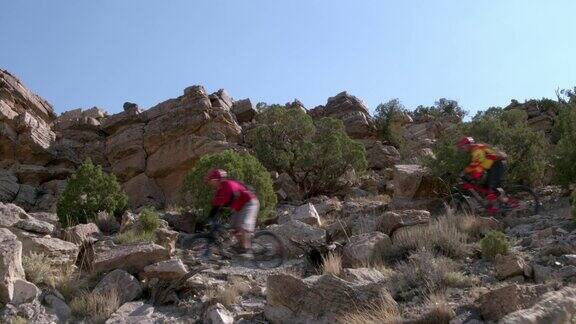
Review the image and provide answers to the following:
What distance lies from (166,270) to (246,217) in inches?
67.8

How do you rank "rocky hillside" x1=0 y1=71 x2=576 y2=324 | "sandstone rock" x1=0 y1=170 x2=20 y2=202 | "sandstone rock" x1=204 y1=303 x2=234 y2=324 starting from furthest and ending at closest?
"sandstone rock" x1=0 y1=170 x2=20 y2=202, "sandstone rock" x1=204 y1=303 x2=234 y2=324, "rocky hillside" x1=0 y1=71 x2=576 y2=324

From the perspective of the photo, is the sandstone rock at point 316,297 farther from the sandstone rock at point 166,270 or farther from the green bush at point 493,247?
the green bush at point 493,247

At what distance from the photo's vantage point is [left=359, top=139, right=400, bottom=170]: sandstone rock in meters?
30.4

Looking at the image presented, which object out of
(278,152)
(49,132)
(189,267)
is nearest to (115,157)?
(49,132)

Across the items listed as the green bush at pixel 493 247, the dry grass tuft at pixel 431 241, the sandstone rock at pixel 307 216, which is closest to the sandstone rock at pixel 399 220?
the dry grass tuft at pixel 431 241

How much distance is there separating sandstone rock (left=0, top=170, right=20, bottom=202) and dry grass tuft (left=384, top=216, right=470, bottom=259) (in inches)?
775

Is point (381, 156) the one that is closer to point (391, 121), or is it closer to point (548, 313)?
point (391, 121)

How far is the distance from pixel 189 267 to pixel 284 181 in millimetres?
13023

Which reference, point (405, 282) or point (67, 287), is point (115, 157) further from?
point (405, 282)

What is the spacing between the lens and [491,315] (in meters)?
7.44

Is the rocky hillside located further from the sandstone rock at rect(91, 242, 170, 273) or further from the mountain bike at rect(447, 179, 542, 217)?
the mountain bike at rect(447, 179, 542, 217)

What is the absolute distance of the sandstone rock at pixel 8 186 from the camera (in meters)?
26.5

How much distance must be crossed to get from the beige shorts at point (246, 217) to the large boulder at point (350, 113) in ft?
76.5

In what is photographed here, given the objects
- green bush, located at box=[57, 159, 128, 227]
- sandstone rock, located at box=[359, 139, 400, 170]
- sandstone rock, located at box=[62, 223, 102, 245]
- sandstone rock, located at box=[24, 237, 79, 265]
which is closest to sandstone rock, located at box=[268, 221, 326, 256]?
sandstone rock, located at box=[62, 223, 102, 245]
